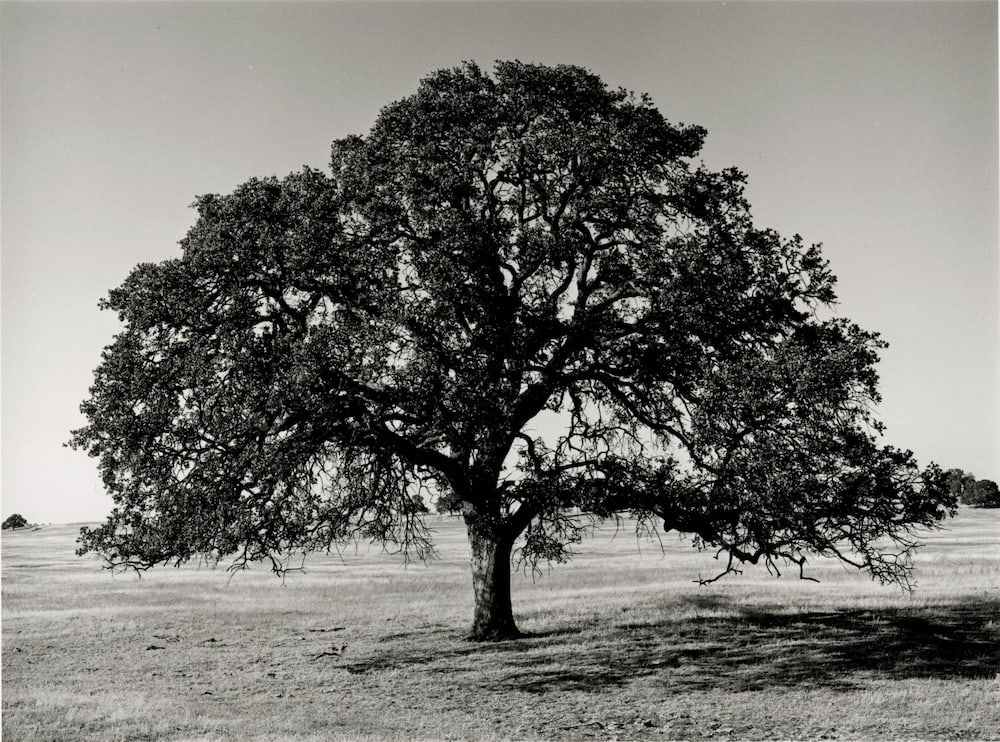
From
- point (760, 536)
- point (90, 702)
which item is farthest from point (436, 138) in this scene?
point (90, 702)

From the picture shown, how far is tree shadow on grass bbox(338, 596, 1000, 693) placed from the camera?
59.3ft

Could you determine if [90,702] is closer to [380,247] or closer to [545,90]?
A: [380,247]

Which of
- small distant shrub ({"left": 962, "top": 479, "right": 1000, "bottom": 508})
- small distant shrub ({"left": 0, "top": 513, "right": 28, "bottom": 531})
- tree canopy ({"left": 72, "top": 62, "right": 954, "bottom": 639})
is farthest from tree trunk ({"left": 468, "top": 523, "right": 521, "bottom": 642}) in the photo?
small distant shrub ({"left": 0, "top": 513, "right": 28, "bottom": 531})

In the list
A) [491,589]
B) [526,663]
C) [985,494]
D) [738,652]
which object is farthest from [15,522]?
[985,494]

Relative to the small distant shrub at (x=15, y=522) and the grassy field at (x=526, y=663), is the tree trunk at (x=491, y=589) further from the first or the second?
the small distant shrub at (x=15, y=522)

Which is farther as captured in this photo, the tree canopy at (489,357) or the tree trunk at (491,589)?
the tree trunk at (491,589)

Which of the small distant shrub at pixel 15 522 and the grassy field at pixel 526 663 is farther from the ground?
the small distant shrub at pixel 15 522

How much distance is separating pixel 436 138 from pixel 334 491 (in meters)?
8.12

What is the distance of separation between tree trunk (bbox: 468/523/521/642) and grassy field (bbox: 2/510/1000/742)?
61cm

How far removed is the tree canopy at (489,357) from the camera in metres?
17.4

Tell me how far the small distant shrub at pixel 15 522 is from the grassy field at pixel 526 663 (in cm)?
8313

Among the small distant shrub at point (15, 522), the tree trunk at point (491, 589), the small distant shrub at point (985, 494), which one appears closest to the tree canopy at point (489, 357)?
the tree trunk at point (491, 589)

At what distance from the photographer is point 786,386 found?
16.8m

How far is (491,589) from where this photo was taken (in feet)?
73.6
